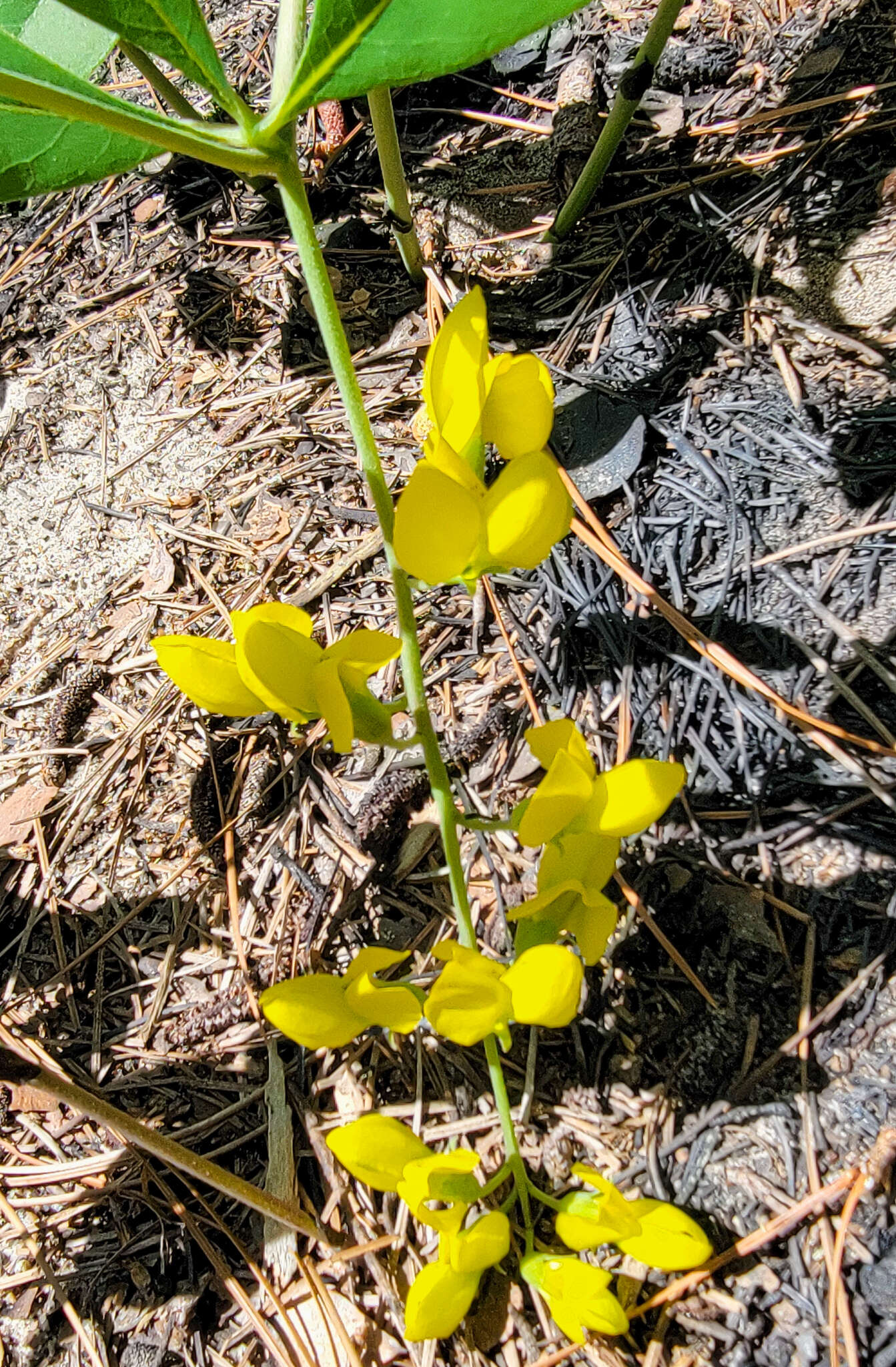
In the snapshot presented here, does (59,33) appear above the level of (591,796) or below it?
above

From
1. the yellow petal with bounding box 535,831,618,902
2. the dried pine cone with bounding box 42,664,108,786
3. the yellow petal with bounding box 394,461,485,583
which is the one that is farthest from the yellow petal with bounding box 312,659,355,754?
the dried pine cone with bounding box 42,664,108,786

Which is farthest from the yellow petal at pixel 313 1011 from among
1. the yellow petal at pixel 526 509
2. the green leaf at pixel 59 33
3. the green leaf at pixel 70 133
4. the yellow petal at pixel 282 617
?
the green leaf at pixel 59 33

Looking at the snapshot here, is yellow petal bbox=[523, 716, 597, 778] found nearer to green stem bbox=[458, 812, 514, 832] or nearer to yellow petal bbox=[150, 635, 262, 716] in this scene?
green stem bbox=[458, 812, 514, 832]

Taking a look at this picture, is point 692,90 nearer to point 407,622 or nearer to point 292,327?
point 292,327

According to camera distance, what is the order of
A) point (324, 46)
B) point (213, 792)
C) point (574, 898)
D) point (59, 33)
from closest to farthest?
1. point (324, 46)
2. point (574, 898)
3. point (59, 33)
4. point (213, 792)

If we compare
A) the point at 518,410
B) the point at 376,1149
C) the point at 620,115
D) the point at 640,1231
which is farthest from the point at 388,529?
the point at 620,115

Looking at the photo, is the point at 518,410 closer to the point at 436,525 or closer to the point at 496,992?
the point at 436,525
